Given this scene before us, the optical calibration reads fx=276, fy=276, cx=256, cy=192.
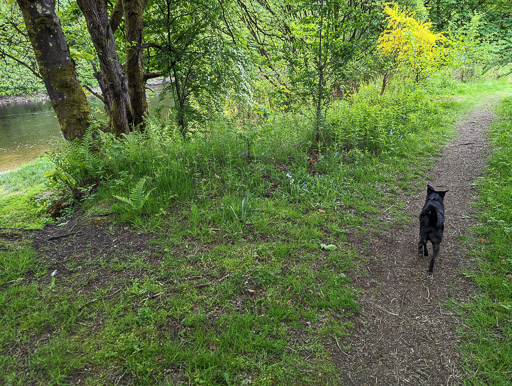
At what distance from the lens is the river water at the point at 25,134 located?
14.7 metres

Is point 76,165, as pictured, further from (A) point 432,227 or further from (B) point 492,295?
(B) point 492,295

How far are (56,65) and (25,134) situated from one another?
21.4 meters

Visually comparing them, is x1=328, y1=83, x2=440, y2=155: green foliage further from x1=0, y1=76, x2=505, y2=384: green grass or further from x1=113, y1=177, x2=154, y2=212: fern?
x1=113, y1=177, x2=154, y2=212: fern

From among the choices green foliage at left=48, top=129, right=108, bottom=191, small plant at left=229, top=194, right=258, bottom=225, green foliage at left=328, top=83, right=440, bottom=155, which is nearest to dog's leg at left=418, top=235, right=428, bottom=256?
small plant at left=229, top=194, right=258, bottom=225

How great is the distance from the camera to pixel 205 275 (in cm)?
295

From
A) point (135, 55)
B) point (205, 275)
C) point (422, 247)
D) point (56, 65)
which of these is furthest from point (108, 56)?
point (422, 247)

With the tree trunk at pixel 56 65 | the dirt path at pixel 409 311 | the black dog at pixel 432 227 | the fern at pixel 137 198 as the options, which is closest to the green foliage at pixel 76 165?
the tree trunk at pixel 56 65

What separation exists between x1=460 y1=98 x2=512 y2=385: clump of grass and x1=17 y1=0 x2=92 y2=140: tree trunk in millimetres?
5625

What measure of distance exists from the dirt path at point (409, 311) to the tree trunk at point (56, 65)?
4787 millimetres

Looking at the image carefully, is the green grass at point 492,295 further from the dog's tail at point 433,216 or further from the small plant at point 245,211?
the small plant at point 245,211

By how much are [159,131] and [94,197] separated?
1.83 metres

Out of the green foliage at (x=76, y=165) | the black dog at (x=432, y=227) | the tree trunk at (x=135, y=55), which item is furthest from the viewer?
the tree trunk at (x=135, y=55)

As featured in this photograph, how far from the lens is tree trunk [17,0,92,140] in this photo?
3.88 m

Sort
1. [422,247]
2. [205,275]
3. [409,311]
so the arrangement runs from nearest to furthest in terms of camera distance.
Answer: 1. [409,311]
2. [205,275]
3. [422,247]
